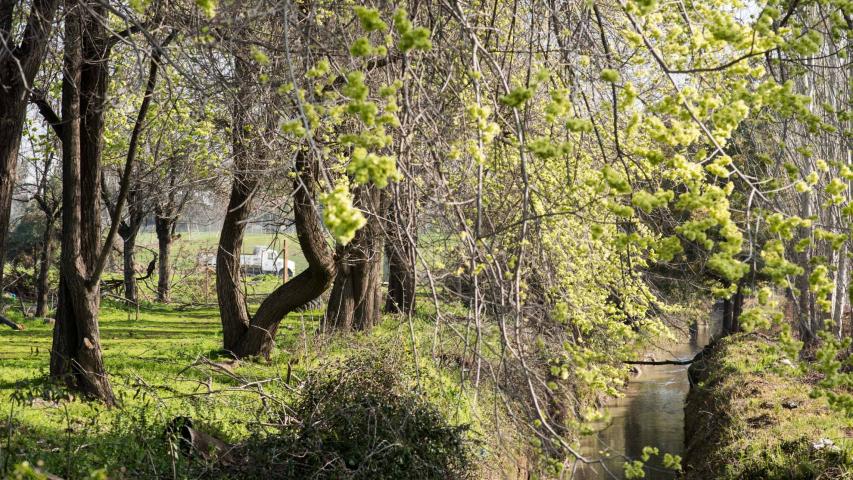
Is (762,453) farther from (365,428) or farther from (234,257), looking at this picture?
(234,257)

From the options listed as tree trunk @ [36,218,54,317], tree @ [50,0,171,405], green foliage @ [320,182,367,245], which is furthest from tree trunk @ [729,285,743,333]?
green foliage @ [320,182,367,245]

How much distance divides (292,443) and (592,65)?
11.7 ft

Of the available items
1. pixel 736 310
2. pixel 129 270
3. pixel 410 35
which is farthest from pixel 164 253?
pixel 410 35

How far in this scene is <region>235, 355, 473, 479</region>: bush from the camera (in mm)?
6441

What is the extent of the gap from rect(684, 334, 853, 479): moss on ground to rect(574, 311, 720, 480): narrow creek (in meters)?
0.72

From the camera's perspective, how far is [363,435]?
6.83 metres

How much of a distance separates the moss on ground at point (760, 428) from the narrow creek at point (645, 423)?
2.37 ft

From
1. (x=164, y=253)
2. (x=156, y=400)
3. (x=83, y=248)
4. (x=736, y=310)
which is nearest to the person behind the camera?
(x=156, y=400)

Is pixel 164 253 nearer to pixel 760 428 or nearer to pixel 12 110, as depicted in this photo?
pixel 760 428

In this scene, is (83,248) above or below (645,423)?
above

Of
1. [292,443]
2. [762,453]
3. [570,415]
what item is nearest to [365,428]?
[292,443]

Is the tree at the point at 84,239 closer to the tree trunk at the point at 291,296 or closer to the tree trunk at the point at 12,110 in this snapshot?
the tree trunk at the point at 12,110

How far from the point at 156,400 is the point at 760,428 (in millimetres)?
7321

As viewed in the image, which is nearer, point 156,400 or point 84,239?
point 156,400
